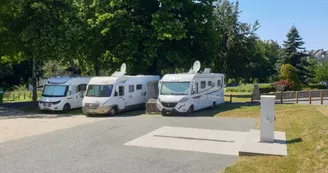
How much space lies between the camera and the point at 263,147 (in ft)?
30.2

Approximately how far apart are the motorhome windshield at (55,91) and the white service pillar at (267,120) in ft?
50.3

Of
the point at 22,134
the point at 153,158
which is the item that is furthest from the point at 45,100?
the point at 153,158

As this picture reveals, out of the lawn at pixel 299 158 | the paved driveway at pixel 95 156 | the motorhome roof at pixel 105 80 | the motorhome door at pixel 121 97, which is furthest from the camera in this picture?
the motorhome door at pixel 121 97

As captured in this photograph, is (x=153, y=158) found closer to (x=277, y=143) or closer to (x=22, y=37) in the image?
(x=277, y=143)

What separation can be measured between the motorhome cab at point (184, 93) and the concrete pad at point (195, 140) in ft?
15.9

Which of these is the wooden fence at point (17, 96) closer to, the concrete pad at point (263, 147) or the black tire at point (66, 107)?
the black tire at point (66, 107)

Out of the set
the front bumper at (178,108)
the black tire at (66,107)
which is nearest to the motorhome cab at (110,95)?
Result: the black tire at (66,107)

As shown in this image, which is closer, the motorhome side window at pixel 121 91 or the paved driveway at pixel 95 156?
the paved driveway at pixel 95 156

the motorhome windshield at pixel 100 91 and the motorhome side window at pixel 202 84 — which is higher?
the motorhome side window at pixel 202 84

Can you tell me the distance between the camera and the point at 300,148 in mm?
9039

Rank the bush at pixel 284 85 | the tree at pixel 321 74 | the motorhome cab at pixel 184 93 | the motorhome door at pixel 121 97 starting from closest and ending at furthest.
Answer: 1. the motorhome cab at pixel 184 93
2. the motorhome door at pixel 121 97
3. the bush at pixel 284 85
4. the tree at pixel 321 74

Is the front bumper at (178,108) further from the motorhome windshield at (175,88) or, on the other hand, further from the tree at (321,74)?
the tree at (321,74)

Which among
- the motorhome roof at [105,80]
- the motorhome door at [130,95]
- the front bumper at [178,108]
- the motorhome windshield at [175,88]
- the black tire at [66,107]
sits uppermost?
the motorhome roof at [105,80]

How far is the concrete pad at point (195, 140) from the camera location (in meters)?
9.77
